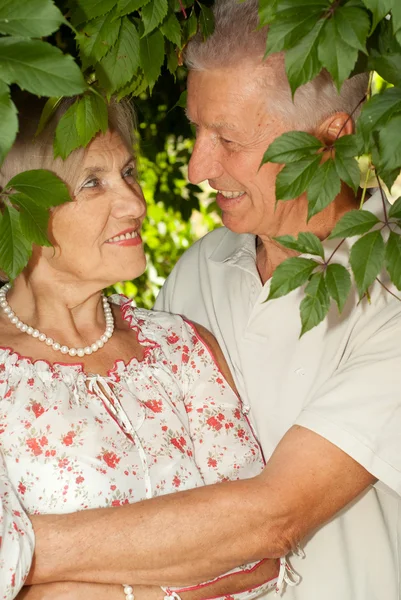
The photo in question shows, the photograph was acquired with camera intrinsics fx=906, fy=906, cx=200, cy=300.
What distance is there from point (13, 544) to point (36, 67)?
95cm

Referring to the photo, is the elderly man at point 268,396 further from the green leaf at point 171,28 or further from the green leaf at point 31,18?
the green leaf at point 31,18

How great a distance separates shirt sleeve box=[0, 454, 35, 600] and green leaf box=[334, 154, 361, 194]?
0.93m

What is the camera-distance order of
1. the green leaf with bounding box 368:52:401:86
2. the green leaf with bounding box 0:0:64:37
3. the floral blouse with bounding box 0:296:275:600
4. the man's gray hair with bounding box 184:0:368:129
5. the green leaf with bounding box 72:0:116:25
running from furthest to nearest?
the man's gray hair with bounding box 184:0:368:129
the floral blouse with bounding box 0:296:275:600
the green leaf with bounding box 72:0:116:25
the green leaf with bounding box 368:52:401:86
the green leaf with bounding box 0:0:64:37

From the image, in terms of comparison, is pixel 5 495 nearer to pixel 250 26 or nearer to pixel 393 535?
pixel 393 535

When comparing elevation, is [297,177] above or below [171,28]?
below

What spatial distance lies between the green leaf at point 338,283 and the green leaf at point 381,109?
0.26 meters

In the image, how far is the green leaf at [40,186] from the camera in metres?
1.63

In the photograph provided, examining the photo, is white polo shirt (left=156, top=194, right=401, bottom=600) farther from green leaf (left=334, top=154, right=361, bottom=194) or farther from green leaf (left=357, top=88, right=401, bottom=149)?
green leaf (left=357, top=88, right=401, bottom=149)

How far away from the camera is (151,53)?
190cm

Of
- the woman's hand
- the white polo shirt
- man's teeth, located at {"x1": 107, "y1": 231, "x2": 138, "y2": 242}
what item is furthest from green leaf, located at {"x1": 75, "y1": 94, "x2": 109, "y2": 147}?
→ the woman's hand

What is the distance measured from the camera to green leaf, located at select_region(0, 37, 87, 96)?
1.38 m

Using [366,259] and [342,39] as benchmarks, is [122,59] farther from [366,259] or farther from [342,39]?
[366,259]

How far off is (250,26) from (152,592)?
1.37m

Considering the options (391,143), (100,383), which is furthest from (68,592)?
(391,143)
